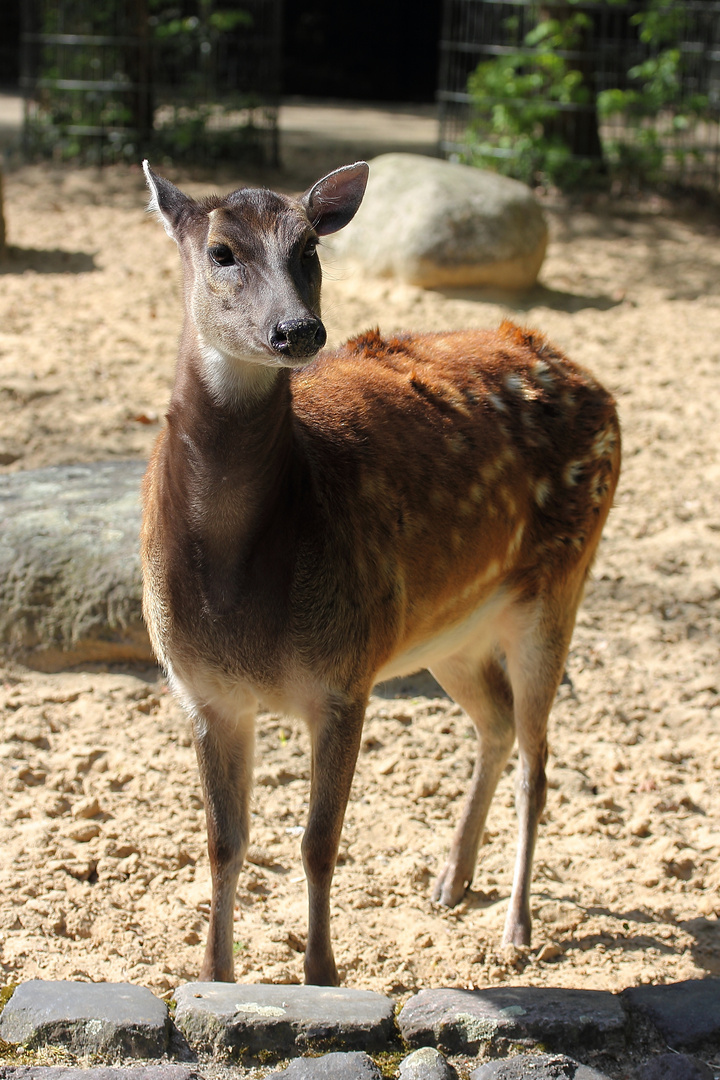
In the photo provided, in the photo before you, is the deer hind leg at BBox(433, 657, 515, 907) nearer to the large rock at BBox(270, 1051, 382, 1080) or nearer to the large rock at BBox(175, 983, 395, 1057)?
the large rock at BBox(175, 983, 395, 1057)

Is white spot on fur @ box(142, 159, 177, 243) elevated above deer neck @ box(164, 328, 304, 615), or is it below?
above

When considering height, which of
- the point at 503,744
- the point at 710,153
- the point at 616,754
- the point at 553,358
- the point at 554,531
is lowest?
the point at 616,754

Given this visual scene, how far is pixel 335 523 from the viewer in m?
3.00

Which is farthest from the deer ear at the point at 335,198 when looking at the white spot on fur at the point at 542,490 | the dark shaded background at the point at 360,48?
the dark shaded background at the point at 360,48

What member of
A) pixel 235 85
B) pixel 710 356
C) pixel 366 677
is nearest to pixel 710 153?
pixel 235 85

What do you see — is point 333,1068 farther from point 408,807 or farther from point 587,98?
point 587,98

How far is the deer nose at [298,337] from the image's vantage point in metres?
2.58

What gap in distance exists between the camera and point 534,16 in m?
13.3

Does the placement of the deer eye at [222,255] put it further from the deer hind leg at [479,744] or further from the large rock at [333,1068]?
the large rock at [333,1068]

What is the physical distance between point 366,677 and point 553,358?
1.45 metres

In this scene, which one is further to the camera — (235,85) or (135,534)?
(235,85)

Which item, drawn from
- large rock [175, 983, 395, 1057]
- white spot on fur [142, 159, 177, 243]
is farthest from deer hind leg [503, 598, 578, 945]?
white spot on fur [142, 159, 177, 243]

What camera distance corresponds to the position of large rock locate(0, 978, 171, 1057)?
249 centimetres

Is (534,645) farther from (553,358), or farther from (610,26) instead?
(610,26)
